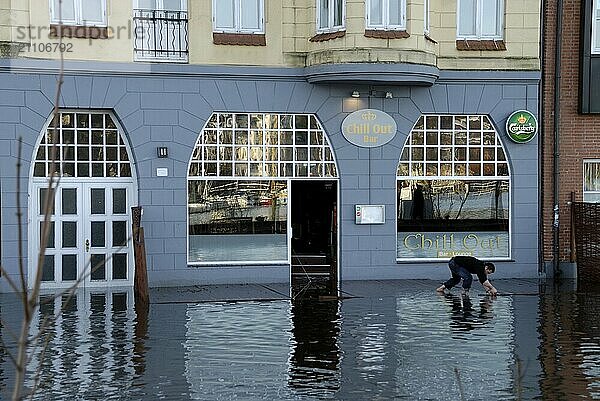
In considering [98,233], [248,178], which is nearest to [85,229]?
[98,233]

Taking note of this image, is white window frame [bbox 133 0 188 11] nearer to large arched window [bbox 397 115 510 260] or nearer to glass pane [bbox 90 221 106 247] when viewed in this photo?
glass pane [bbox 90 221 106 247]

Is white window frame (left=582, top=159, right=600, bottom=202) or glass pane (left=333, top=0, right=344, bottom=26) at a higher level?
glass pane (left=333, top=0, right=344, bottom=26)

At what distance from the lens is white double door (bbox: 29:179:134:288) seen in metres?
17.9

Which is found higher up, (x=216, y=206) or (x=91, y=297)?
(x=216, y=206)

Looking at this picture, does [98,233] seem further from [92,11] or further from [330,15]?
[330,15]

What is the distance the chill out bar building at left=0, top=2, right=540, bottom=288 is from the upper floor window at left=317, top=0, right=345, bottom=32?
28 cm

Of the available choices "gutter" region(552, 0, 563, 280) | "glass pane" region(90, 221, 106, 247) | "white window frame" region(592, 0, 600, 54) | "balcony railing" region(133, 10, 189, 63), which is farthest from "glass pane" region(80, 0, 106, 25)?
"white window frame" region(592, 0, 600, 54)

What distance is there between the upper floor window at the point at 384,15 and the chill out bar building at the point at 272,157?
1.17ft

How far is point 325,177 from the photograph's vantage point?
18875mm

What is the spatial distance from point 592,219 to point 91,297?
1038 cm

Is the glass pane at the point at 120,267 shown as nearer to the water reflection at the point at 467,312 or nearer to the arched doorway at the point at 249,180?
the arched doorway at the point at 249,180

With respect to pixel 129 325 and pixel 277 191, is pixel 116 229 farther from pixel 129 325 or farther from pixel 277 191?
pixel 129 325

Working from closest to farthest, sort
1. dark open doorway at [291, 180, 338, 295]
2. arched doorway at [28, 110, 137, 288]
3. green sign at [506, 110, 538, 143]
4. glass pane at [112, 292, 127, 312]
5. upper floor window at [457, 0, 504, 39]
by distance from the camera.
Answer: glass pane at [112, 292, 127, 312] < arched doorway at [28, 110, 137, 288] < green sign at [506, 110, 538, 143] < upper floor window at [457, 0, 504, 39] < dark open doorway at [291, 180, 338, 295]

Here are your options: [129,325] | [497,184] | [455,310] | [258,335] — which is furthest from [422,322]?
[497,184]
